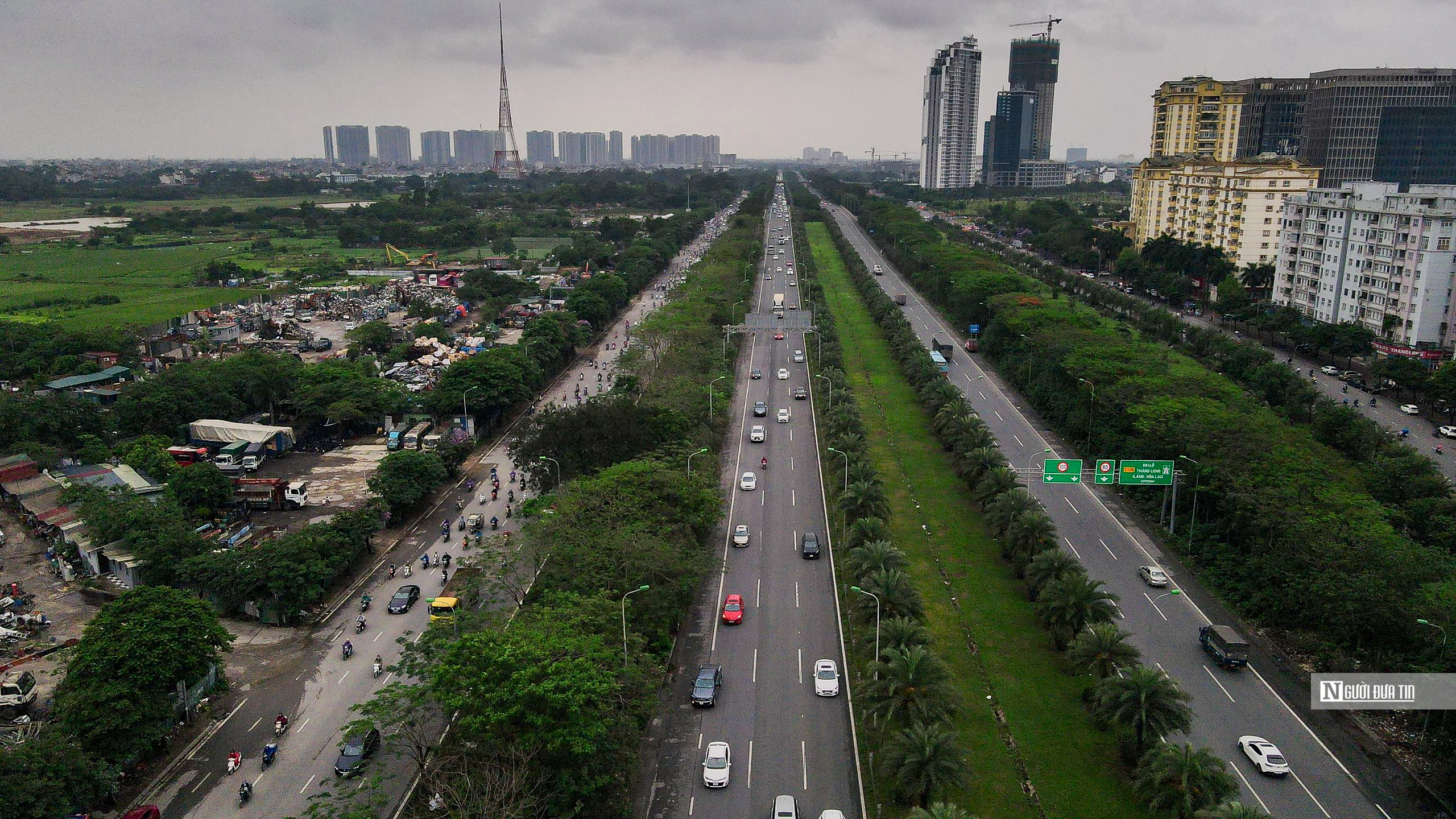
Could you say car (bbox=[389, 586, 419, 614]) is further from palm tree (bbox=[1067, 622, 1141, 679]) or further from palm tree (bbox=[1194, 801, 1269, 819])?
palm tree (bbox=[1194, 801, 1269, 819])

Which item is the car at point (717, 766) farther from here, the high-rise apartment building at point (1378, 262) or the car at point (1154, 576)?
the high-rise apartment building at point (1378, 262)

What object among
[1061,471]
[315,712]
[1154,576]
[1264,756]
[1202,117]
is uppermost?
[1202,117]

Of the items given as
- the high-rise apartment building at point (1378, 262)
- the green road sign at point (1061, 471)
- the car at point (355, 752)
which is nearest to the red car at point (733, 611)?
the car at point (355, 752)

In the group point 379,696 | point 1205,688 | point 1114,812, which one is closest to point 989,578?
point 1205,688

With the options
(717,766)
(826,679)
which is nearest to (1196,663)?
(826,679)

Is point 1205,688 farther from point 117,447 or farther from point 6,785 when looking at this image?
point 117,447

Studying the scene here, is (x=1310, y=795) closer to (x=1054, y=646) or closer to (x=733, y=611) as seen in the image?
(x=1054, y=646)
